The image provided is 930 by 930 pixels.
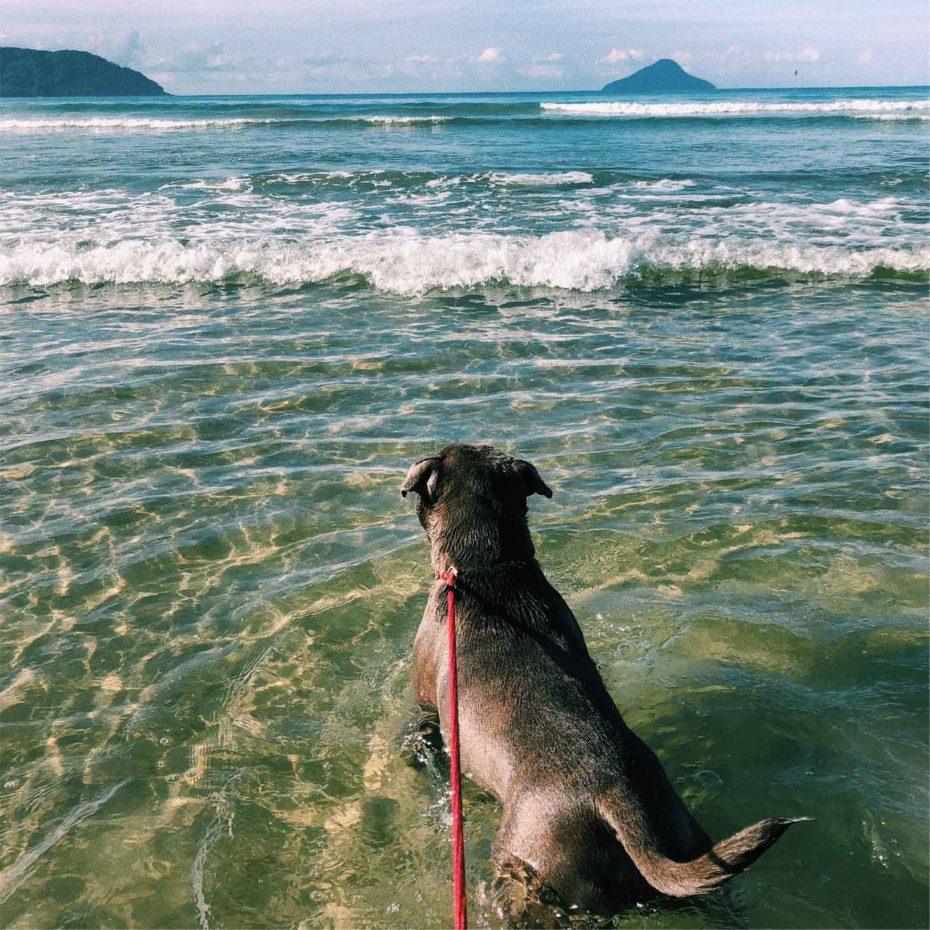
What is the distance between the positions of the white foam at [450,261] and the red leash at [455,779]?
10.6 metres

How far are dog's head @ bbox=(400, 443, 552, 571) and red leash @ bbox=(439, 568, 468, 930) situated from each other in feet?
0.58

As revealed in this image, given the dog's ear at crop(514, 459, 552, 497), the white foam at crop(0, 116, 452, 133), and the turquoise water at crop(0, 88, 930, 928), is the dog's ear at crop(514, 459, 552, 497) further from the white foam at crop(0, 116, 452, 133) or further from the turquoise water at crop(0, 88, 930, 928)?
the white foam at crop(0, 116, 452, 133)

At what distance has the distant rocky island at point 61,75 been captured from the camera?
423ft

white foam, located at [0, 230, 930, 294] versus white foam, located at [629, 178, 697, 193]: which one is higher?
white foam, located at [629, 178, 697, 193]

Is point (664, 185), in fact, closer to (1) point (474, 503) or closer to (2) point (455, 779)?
(1) point (474, 503)

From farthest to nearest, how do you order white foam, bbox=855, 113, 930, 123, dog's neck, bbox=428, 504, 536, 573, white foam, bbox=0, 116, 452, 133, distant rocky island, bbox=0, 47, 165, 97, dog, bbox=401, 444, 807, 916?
distant rocky island, bbox=0, 47, 165, 97
white foam, bbox=0, 116, 452, 133
white foam, bbox=855, 113, 930, 123
dog's neck, bbox=428, 504, 536, 573
dog, bbox=401, 444, 807, 916

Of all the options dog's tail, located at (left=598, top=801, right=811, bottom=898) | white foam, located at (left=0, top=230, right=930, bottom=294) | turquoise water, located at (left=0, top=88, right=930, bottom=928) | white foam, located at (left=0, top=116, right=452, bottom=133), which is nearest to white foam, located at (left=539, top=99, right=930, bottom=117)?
white foam, located at (left=0, top=116, right=452, bottom=133)

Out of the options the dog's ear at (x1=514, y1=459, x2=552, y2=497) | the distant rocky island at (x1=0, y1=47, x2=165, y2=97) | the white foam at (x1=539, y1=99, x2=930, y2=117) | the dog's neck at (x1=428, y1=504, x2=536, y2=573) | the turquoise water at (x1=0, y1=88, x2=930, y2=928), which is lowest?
the turquoise water at (x1=0, y1=88, x2=930, y2=928)

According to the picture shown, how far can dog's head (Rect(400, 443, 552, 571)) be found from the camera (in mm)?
4431

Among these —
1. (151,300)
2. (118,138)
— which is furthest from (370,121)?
(151,300)

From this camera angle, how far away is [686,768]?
430 cm

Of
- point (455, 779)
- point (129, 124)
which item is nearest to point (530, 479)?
point (455, 779)

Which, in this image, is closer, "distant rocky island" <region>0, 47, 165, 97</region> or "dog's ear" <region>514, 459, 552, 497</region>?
"dog's ear" <region>514, 459, 552, 497</region>

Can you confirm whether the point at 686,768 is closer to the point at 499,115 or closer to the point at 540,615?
the point at 540,615
